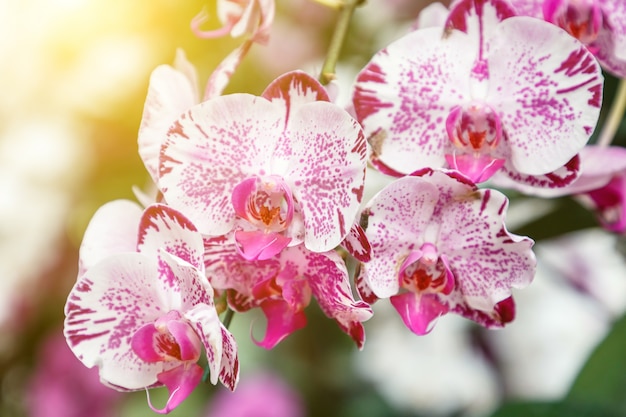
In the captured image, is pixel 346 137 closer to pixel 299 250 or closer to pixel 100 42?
pixel 299 250

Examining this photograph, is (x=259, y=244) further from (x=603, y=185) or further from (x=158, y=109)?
(x=603, y=185)

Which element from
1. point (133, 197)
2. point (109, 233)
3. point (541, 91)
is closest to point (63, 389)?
point (133, 197)

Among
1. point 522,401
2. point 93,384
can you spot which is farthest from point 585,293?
point 93,384

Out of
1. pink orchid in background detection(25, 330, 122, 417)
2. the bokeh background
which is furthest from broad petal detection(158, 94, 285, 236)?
pink orchid in background detection(25, 330, 122, 417)

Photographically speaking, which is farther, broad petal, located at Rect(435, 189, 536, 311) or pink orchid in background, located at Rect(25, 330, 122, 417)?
pink orchid in background, located at Rect(25, 330, 122, 417)

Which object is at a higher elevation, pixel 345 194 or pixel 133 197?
pixel 345 194

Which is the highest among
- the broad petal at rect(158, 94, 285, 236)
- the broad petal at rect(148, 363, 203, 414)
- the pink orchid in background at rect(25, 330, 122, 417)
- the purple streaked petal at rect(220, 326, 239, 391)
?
the broad petal at rect(158, 94, 285, 236)

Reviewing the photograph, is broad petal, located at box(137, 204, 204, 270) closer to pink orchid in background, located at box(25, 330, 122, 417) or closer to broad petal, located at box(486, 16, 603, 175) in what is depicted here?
broad petal, located at box(486, 16, 603, 175)

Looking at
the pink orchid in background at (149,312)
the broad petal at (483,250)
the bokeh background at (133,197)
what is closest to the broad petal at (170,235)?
the pink orchid in background at (149,312)
